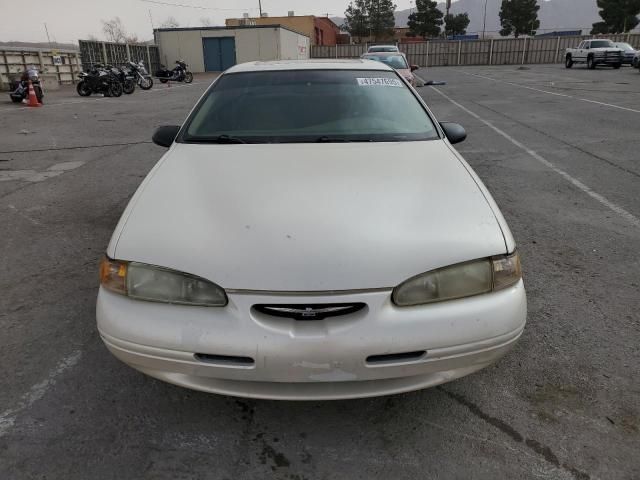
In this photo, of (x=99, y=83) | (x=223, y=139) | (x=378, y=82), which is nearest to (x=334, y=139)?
(x=223, y=139)

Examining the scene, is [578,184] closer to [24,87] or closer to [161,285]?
[161,285]

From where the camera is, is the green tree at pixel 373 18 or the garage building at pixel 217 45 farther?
the green tree at pixel 373 18

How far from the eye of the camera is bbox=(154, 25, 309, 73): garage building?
34250mm

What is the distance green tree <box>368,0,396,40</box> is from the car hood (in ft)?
250

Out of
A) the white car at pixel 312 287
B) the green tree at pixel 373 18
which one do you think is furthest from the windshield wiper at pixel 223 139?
the green tree at pixel 373 18

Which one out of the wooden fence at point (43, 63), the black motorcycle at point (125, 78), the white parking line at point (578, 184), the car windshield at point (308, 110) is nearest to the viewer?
the car windshield at point (308, 110)

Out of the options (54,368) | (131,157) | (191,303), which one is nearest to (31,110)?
(131,157)

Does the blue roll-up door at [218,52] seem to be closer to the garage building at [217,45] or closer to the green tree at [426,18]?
the garage building at [217,45]

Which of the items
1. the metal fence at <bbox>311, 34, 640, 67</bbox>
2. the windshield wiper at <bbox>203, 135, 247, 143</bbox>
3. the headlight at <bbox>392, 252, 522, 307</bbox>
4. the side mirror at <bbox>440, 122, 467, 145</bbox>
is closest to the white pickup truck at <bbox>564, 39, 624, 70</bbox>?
the metal fence at <bbox>311, 34, 640, 67</bbox>

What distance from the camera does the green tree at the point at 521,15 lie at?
69794mm

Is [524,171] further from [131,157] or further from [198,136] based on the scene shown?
[131,157]

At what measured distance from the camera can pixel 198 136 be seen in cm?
312

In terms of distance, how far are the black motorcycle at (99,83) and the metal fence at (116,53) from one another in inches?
318

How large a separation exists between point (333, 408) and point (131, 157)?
259 inches
